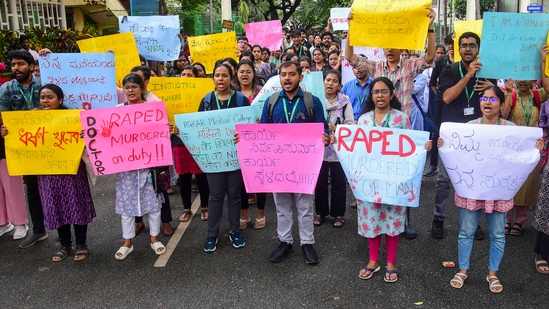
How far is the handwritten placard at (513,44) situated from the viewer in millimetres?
4188

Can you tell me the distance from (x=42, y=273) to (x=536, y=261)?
15.1 feet

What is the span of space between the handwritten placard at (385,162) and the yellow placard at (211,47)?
17.8 feet

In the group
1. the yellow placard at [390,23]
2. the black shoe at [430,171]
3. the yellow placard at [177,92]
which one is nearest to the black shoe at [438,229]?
the yellow placard at [390,23]

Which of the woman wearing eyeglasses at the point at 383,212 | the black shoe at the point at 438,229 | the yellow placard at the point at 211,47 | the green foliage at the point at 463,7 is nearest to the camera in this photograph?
the woman wearing eyeglasses at the point at 383,212

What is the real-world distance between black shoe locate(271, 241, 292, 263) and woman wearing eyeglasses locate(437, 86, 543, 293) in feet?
5.00

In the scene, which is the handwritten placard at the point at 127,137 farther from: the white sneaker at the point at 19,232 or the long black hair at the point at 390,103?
the long black hair at the point at 390,103

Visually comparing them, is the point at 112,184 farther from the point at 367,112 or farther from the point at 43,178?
the point at 367,112

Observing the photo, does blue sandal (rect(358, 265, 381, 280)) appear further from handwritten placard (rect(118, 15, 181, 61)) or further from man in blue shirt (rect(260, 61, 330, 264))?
handwritten placard (rect(118, 15, 181, 61))

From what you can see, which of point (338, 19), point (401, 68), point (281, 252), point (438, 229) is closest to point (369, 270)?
point (281, 252)

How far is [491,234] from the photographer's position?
3781 mm

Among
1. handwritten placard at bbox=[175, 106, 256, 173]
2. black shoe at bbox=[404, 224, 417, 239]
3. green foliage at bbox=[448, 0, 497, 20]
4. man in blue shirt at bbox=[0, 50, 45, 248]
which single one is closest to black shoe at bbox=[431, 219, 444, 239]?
black shoe at bbox=[404, 224, 417, 239]

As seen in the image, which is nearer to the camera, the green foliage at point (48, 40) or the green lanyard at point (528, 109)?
the green lanyard at point (528, 109)

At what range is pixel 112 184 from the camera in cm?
729

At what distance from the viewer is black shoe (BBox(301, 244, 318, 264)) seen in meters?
4.33
